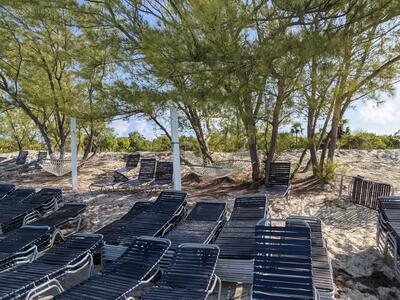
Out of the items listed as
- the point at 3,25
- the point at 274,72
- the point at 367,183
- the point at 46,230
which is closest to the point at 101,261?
the point at 46,230

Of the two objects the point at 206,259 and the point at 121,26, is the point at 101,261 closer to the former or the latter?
the point at 206,259

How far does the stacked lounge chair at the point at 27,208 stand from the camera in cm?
616

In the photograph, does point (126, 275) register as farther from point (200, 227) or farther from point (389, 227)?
point (389, 227)

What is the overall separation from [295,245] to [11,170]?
1303 cm

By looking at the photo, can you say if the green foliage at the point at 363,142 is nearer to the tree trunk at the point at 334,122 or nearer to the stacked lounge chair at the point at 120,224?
the tree trunk at the point at 334,122

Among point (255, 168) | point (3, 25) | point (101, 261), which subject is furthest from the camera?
point (3, 25)

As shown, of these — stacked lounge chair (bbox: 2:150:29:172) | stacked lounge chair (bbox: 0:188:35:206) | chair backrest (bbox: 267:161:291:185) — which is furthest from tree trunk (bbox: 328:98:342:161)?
stacked lounge chair (bbox: 2:150:29:172)

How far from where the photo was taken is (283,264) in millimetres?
3664

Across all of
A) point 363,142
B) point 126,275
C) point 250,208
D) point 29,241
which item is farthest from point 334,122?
point 363,142

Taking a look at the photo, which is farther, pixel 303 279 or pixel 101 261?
pixel 101 261

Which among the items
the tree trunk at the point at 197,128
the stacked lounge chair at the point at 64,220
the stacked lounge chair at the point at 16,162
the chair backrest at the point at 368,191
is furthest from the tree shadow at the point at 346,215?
the stacked lounge chair at the point at 16,162

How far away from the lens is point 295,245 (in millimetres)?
3820

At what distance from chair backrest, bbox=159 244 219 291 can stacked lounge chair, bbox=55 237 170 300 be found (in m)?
0.22

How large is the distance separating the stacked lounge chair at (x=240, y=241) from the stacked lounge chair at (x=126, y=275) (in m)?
0.76
